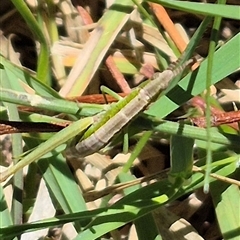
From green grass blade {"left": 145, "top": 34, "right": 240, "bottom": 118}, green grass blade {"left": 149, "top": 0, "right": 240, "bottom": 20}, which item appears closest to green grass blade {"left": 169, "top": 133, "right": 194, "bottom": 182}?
green grass blade {"left": 145, "top": 34, "right": 240, "bottom": 118}

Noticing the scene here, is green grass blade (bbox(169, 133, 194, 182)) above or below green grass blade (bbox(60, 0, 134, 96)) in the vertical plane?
below

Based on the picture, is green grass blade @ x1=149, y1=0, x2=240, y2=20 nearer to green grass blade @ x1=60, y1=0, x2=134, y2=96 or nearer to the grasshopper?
the grasshopper

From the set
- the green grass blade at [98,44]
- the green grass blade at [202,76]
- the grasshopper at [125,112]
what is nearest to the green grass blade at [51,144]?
the grasshopper at [125,112]

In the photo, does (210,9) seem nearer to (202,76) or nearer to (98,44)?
(202,76)

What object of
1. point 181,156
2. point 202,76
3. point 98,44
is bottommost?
point 181,156

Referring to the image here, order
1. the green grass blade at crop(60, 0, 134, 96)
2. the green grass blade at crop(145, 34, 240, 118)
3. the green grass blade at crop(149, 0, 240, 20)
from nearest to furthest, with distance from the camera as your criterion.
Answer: the green grass blade at crop(149, 0, 240, 20) → the green grass blade at crop(145, 34, 240, 118) → the green grass blade at crop(60, 0, 134, 96)

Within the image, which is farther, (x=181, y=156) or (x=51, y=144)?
(x=181, y=156)

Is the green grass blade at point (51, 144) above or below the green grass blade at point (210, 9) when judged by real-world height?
below

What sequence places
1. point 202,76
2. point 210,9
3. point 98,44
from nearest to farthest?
point 210,9 < point 202,76 < point 98,44

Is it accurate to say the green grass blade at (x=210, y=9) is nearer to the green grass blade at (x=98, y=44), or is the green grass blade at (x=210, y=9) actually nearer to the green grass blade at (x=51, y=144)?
the green grass blade at (x=51, y=144)

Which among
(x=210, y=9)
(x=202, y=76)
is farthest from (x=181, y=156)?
(x=210, y=9)

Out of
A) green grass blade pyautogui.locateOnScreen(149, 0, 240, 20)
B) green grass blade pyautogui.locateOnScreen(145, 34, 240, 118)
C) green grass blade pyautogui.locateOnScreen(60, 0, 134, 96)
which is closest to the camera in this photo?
green grass blade pyautogui.locateOnScreen(149, 0, 240, 20)

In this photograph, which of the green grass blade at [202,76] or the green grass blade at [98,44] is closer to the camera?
the green grass blade at [202,76]
